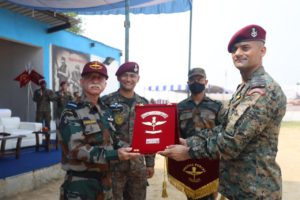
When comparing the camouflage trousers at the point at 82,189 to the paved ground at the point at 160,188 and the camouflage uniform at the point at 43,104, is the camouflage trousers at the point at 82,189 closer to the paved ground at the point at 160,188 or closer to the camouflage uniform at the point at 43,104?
the paved ground at the point at 160,188

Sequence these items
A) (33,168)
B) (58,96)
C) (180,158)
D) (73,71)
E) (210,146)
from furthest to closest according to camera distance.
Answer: (73,71) → (58,96) → (33,168) → (180,158) → (210,146)

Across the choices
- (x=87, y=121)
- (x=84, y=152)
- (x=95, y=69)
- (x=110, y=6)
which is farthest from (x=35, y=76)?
(x=84, y=152)

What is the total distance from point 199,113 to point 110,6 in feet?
15.9

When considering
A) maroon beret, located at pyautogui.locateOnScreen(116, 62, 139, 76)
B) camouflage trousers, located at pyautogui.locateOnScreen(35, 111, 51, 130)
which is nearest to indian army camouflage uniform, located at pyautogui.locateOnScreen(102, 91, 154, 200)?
maroon beret, located at pyautogui.locateOnScreen(116, 62, 139, 76)

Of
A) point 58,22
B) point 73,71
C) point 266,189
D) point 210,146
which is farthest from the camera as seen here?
point 73,71

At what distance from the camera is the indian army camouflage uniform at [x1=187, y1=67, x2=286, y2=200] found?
2.17 meters

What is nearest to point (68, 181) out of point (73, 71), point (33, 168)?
point (33, 168)

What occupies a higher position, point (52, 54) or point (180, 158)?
point (52, 54)

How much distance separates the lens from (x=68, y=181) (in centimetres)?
244

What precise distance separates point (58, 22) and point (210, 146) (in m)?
10.6

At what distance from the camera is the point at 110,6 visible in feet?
25.4

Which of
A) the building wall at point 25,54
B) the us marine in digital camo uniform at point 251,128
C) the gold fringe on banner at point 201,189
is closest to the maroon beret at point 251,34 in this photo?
the us marine in digital camo uniform at point 251,128

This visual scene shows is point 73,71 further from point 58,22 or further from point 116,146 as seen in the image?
point 116,146

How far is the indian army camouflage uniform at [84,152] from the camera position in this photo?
2354 mm
